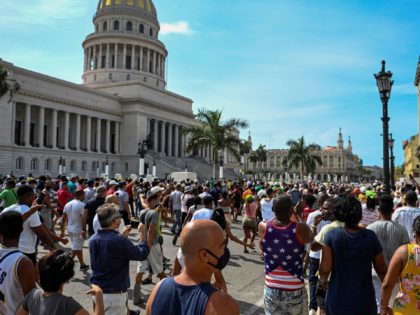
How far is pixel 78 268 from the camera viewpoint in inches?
358

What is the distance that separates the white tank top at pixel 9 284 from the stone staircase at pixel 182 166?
5459 cm

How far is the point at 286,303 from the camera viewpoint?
4043 millimetres

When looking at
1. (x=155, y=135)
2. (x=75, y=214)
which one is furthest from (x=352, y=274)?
(x=155, y=135)

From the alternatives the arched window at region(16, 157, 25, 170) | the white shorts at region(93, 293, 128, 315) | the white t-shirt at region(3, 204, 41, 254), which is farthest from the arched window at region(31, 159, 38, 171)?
the white shorts at region(93, 293, 128, 315)

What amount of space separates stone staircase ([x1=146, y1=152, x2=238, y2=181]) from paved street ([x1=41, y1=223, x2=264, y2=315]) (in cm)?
4808

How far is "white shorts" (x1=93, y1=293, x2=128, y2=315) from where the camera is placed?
4.33m

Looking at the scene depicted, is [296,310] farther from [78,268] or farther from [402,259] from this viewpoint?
[78,268]

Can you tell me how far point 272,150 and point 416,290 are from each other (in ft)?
455

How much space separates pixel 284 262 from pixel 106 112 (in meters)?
60.5

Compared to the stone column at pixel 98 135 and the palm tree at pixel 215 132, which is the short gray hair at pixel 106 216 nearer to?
the palm tree at pixel 215 132

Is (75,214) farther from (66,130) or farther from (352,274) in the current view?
(66,130)

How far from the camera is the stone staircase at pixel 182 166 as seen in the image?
59.8 meters

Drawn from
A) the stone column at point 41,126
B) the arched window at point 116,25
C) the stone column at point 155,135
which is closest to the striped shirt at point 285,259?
the stone column at point 41,126

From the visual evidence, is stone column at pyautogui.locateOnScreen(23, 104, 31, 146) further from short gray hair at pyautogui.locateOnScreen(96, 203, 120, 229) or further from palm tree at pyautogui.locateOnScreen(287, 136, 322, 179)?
short gray hair at pyautogui.locateOnScreen(96, 203, 120, 229)
